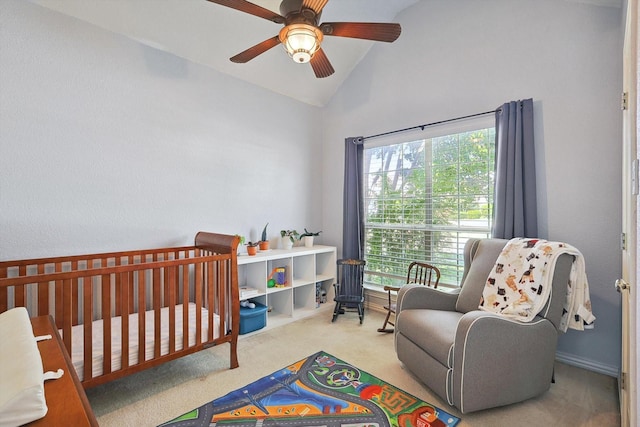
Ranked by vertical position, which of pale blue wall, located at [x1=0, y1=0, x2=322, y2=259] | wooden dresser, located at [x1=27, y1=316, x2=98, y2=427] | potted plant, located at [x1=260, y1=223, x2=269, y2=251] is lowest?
wooden dresser, located at [x1=27, y1=316, x2=98, y2=427]

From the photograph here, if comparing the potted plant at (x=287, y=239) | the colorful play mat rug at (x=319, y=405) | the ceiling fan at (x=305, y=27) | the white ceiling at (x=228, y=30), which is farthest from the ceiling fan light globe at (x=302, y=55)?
the colorful play mat rug at (x=319, y=405)

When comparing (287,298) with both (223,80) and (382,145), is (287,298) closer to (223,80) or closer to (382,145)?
(382,145)

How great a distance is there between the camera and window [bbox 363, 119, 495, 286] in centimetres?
284

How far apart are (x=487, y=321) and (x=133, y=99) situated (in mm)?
3028

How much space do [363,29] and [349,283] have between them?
2.52 meters

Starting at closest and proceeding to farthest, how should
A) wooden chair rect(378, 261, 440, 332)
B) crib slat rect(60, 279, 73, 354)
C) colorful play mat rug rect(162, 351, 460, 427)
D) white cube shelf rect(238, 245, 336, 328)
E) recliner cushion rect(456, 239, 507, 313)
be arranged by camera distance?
crib slat rect(60, 279, 73, 354) < colorful play mat rug rect(162, 351, 460, 427) < recliner cushion rect(456, 239, 507, 313) < wooden chair rect(378, 261, 440, 332) < white cube shelf rect(238, 245, 336, 328)

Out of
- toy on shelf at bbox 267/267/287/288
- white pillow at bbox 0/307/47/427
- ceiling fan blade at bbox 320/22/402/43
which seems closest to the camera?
white pillow at bbox 0/307/47/427

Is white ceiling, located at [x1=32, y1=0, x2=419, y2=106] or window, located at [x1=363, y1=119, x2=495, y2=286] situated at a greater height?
white ceiling, located at [x1=32, y1=0, x2=419, y2=106]

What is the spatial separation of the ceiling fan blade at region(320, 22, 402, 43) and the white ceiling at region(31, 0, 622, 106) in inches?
39.5

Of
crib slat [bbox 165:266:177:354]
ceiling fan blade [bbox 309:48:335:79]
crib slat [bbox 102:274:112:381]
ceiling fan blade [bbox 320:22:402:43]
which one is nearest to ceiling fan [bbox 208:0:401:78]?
ceiling fan blade [bbox 320:22:402:43]

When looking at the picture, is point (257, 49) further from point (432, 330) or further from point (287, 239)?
point (432, 330)

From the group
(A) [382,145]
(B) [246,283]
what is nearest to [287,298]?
(B) [246,283]

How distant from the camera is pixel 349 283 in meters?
3.56

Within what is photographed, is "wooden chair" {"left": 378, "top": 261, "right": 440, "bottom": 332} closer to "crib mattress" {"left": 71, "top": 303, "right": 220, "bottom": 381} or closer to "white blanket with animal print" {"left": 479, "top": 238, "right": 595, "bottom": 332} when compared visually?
"white blanket with animal print" {"left": 479, "top": 238, "right": 595, "bottom": 332}
